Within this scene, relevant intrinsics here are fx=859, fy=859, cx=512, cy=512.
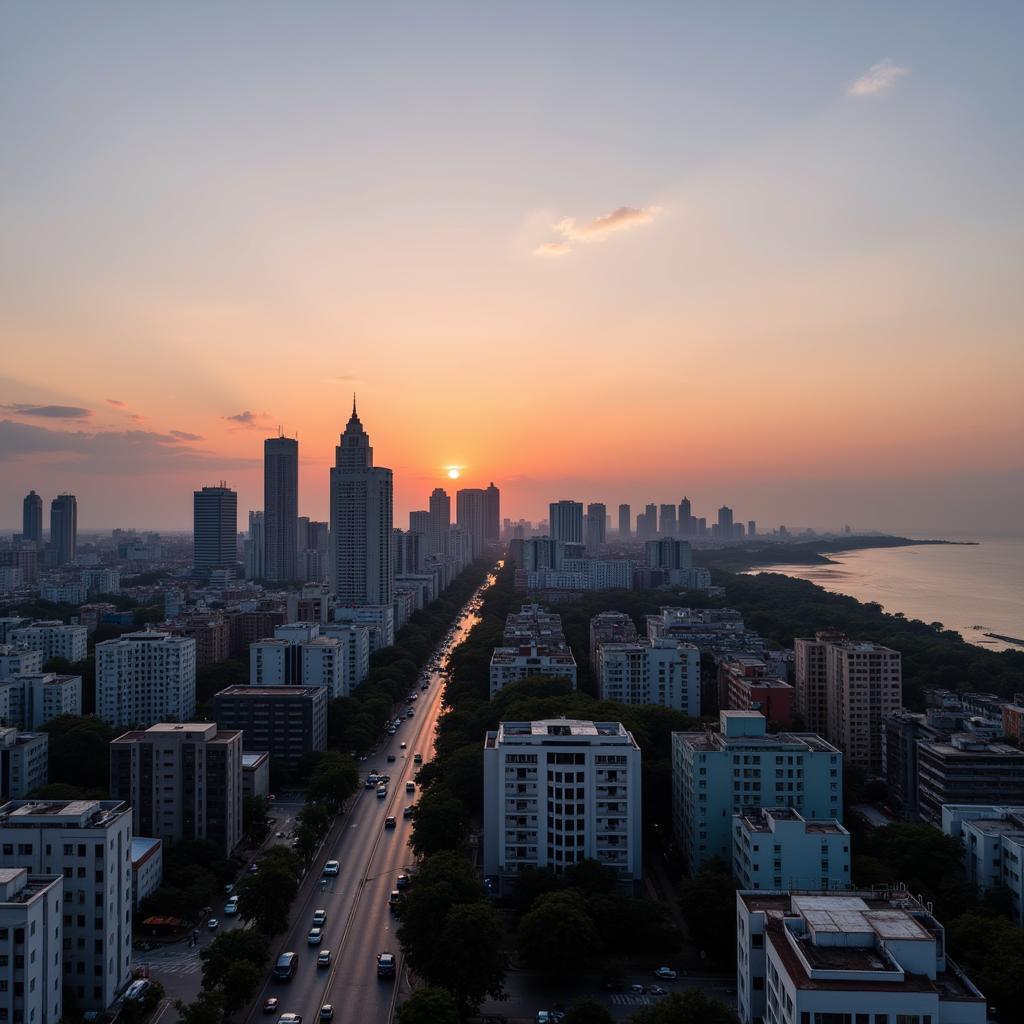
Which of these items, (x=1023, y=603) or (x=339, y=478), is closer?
(x=339, y=478)

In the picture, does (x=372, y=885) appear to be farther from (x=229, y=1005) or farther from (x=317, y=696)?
(x=317, y=696)

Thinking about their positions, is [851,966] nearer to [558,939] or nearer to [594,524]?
[558,939]

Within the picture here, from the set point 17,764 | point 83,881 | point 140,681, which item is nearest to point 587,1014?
point 83,881

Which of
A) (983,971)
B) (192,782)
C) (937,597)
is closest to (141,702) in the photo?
(192,782)

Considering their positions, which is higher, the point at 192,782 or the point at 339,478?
the point at 339,478

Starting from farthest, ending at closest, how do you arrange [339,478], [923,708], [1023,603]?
[1023,603]
[339,478]
[923,708]

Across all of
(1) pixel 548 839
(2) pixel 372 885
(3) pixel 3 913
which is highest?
(3) pixel 3 913

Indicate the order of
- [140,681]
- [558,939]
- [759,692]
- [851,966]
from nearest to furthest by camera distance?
1. [851,966]
2. [558,939]
3. [759,692]
4. [140,681]
